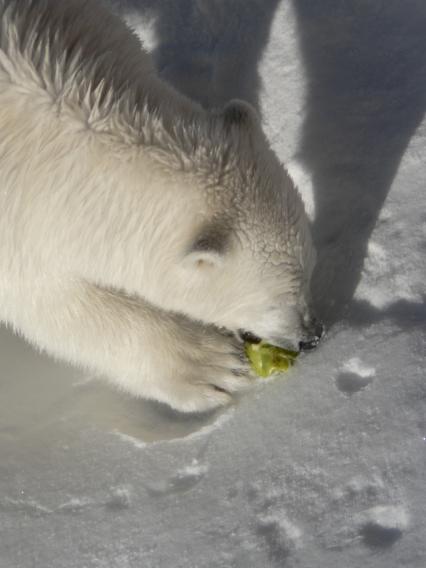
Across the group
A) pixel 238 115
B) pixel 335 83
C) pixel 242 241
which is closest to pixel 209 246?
pixel 242 241

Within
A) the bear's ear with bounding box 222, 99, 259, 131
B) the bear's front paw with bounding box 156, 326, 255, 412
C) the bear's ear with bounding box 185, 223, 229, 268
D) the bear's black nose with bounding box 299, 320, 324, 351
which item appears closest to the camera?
the bear's ear with bounding box 185, 223, 229, 268

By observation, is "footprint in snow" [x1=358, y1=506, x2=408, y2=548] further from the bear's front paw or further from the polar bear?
the bear's front paw

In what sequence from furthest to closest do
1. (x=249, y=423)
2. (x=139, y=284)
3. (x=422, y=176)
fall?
(x=422, y=176)
(x=249, y=423)
(x=139, y=284)

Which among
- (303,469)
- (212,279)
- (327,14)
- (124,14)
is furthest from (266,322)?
(124,14)

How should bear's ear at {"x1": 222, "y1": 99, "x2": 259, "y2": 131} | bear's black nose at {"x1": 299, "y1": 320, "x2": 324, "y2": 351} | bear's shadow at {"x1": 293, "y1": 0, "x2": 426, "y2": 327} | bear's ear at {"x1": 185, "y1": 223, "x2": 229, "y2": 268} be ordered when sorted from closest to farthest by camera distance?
bear's ear at {"x1": 185, "y1": 223, "x2": 229, "y2": 268}
bear's ear at {"x1": 222, "y1": 99, "x2": 259, "y2": 131}
bear's black nose at {"x1": 299, "y1": 320, "x2": 324, "y2": 351}
bear's shadow at {"x1": 293, "y1": 0, "x2": 426, "y2": 327}

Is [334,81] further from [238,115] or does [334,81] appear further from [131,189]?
[131,189]

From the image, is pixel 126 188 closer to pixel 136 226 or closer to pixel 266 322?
pixel 136 226

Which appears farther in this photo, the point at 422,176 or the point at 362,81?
the point at 362,81

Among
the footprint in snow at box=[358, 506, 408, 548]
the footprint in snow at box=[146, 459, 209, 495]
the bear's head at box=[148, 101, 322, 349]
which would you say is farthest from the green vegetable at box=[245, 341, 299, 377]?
the footprint in snow at box=[358, 506, 408, 548]
